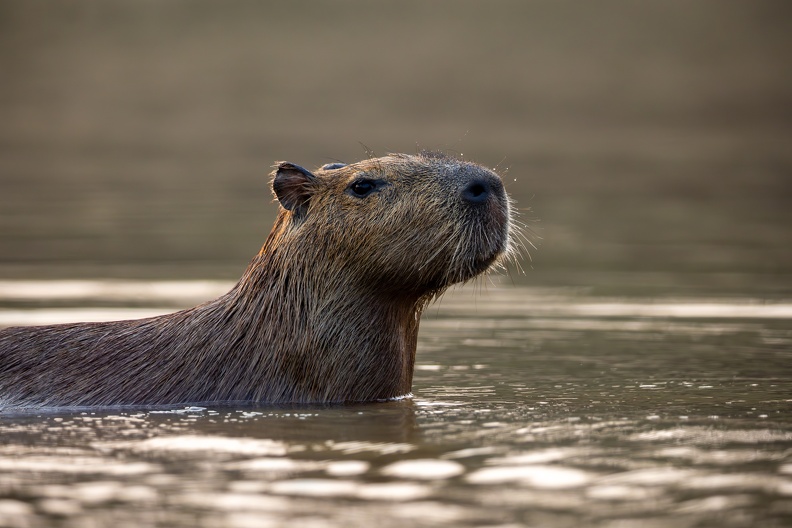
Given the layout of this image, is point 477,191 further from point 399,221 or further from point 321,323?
point 321,323

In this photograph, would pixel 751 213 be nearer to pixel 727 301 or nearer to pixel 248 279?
pixel 727 301

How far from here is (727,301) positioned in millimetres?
13008

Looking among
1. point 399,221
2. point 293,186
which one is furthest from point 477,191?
point 293,186

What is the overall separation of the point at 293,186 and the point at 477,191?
1094 mm

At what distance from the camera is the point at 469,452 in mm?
6520

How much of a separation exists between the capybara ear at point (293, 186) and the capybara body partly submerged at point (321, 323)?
0.04 feet

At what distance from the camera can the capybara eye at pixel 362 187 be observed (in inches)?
321

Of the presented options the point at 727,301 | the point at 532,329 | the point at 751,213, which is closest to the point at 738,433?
the point at 532,329

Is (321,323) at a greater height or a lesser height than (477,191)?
lesser

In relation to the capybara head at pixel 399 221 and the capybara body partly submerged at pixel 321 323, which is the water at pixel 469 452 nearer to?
the capybara body partly submerged at pixel 321 323

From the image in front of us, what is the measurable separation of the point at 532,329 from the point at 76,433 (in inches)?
209

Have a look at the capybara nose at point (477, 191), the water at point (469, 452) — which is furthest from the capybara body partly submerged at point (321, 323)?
the water at point (469, 452)

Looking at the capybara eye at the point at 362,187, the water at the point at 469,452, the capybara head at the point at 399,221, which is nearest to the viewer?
the water at the point at 469,452

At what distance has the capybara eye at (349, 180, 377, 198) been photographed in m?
8.15
